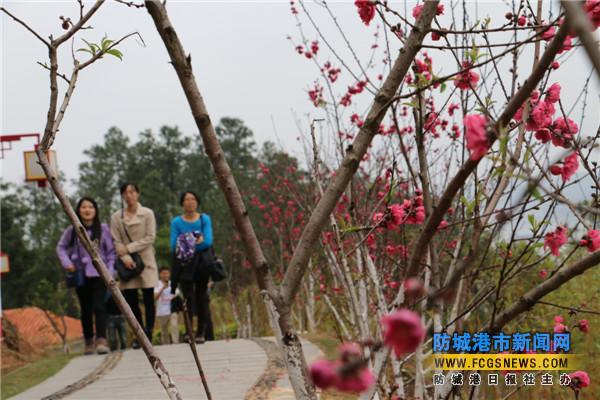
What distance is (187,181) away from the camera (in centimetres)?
2309

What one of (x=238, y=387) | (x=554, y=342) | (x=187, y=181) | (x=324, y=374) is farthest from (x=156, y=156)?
(x=324, y=374)

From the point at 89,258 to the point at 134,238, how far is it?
0.44 meters

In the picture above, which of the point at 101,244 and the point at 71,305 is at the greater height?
the point at 101,244

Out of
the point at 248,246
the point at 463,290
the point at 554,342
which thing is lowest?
the point at 554,342

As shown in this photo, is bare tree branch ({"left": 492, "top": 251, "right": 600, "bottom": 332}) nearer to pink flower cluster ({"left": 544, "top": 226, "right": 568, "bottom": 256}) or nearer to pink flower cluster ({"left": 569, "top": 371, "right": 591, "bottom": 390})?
pink flower cluster ({"left": 544, "top": 226, "right": 568, "bottom": 256})

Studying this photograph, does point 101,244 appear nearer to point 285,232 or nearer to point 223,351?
point 223,351

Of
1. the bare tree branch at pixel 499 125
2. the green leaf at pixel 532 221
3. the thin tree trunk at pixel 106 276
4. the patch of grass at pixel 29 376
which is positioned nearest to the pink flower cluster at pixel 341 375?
the bare tree branch at pixel 499 125

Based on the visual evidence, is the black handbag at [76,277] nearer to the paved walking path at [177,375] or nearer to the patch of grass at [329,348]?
the paved walking path at [177,375]

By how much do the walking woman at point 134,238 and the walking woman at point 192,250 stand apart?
0.23m

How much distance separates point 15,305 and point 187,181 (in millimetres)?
8771

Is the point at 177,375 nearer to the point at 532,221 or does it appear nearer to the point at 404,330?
the point at 532,221

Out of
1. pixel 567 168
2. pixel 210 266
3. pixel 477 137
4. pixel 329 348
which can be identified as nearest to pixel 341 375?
pixel 477 137

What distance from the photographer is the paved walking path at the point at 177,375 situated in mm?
3855

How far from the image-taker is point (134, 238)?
560cm
